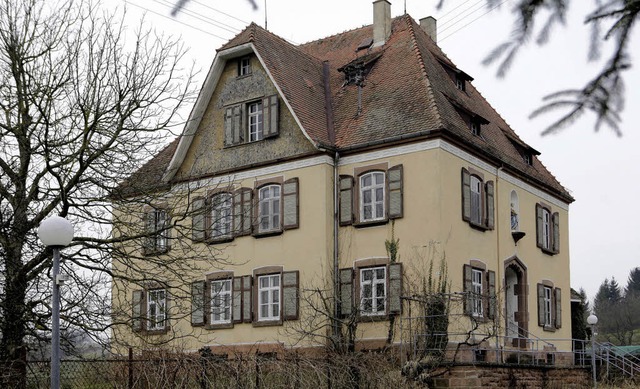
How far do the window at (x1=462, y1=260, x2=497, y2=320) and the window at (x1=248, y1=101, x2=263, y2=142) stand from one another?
8142 mm

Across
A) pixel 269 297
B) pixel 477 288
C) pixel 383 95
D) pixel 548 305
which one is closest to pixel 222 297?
pixel 269 297

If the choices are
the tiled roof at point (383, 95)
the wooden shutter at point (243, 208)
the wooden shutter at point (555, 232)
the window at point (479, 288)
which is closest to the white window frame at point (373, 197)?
the tiled roof at point (383, 95)

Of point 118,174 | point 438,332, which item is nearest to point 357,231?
point 438,332

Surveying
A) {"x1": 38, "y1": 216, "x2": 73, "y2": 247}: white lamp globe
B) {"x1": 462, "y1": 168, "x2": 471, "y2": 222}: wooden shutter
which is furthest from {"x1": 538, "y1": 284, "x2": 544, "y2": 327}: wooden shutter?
{"x1": 38, "y1": 216, "x2": 73, "y2": 247}: white lamp globe

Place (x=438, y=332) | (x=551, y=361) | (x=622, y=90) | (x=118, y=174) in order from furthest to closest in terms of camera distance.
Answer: (x=551, y=361) → (x=438, y=332) → (x=118, y=174) → (x=622, y=90)

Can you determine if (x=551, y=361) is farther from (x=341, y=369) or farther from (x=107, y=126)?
(x=107, y=126)

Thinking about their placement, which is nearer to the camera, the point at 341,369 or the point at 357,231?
the point at 341,369

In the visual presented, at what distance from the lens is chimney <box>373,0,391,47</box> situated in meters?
32.3

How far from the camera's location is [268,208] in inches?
1172

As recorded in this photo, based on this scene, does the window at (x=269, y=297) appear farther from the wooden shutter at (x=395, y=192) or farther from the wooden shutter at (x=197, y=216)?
the wooden shutter at (x=395, y=192)

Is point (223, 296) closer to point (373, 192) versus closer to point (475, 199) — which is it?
point (373, 192)

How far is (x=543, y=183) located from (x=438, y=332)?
1073 cm

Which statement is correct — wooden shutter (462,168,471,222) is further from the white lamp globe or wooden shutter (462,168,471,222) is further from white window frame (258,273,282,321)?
the white lamp globe

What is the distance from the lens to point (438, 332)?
2542 cm
